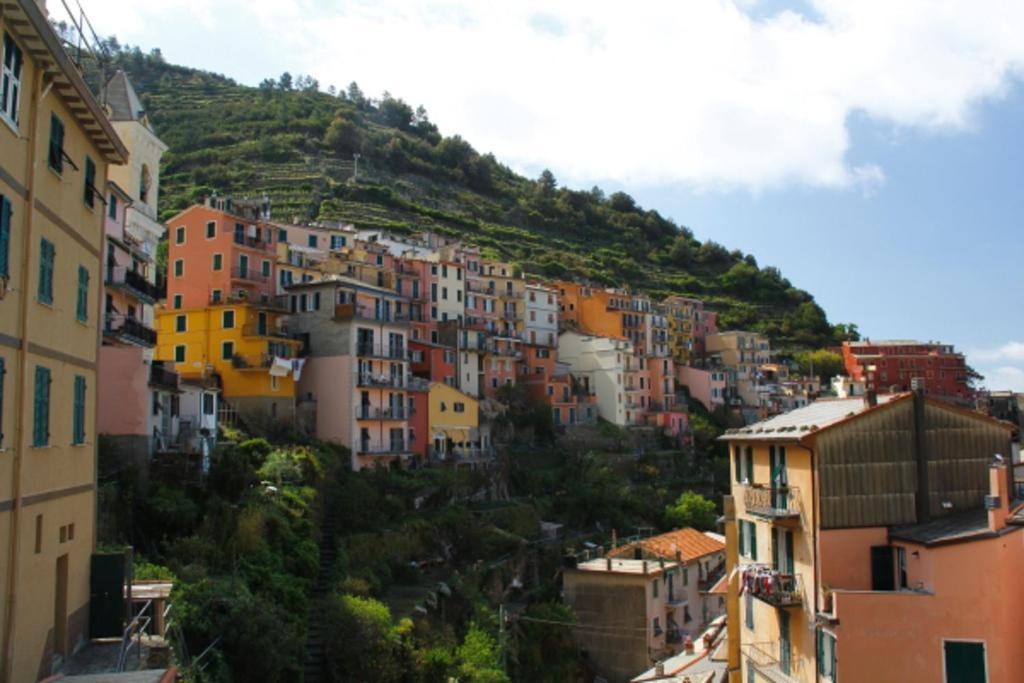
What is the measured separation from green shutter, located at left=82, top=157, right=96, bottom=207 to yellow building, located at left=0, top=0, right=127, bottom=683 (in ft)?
0.11

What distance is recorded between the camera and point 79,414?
1997 cm

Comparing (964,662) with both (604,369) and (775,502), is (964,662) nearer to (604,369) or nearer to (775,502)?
(775,502)

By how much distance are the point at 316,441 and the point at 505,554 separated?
39.8 feet

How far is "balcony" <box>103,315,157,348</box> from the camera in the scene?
112 feet

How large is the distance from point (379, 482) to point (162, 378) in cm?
1669

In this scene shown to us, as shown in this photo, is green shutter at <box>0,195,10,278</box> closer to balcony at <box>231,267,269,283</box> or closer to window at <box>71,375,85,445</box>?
window at <box>71,375,85,445</box>

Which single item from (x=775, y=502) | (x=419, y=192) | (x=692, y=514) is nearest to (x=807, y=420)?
(x=775, y=502)

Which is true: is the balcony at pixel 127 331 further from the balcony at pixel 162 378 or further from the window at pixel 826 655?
the window at pixel 826 655

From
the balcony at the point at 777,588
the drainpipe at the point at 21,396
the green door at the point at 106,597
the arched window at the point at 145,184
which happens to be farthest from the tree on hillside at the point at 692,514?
the drainpipe at the point at 21,396

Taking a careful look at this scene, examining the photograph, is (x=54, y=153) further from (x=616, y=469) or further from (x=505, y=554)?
(x=616, y=469)

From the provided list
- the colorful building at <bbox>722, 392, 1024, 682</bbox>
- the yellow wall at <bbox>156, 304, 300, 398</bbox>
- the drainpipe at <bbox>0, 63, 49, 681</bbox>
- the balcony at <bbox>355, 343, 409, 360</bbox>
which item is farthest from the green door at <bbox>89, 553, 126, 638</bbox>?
the balcony at <bbox>355, 343, 409, 360</bbox>

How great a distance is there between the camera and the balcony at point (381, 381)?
54219mm

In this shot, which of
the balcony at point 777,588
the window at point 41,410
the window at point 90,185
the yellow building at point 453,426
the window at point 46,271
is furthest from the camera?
the yellow building at point 453,426

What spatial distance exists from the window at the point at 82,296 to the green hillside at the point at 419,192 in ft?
260
